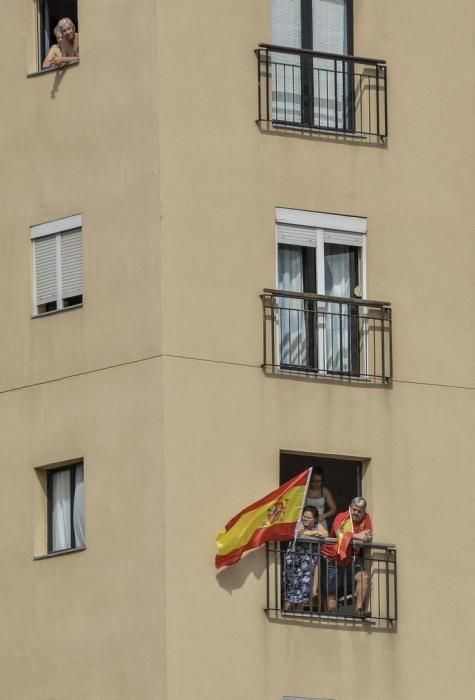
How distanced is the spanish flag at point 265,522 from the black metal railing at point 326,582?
0.47m

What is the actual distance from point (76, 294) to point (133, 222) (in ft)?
5.23

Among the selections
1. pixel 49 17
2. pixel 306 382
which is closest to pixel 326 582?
pixel 306 382

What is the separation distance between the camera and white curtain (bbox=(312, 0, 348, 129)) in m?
54.1

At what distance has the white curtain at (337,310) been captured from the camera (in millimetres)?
53156

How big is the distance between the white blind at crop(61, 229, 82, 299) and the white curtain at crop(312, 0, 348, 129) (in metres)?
4.12

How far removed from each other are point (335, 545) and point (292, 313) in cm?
355

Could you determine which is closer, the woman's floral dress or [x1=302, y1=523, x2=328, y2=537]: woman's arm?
the woman's floral dress

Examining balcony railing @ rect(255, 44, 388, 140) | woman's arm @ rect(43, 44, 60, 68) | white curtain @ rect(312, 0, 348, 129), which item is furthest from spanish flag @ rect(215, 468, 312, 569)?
woman's arm @ rect(43, 44, 60, 68)

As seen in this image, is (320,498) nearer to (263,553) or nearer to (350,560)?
(350,560)

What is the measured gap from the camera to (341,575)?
52.3 m

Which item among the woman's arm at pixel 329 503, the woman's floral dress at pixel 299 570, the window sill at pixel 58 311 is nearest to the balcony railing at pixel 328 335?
the woman's arm at pixel 329 503

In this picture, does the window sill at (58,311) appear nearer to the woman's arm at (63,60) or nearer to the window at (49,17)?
the woman's arm at (63,60)

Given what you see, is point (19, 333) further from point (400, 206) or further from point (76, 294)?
point (400, 206)

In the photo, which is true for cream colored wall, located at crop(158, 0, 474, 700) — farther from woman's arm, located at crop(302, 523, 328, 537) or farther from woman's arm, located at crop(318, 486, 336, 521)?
woman's arm, located at crop(302, 523, 328, 537)
